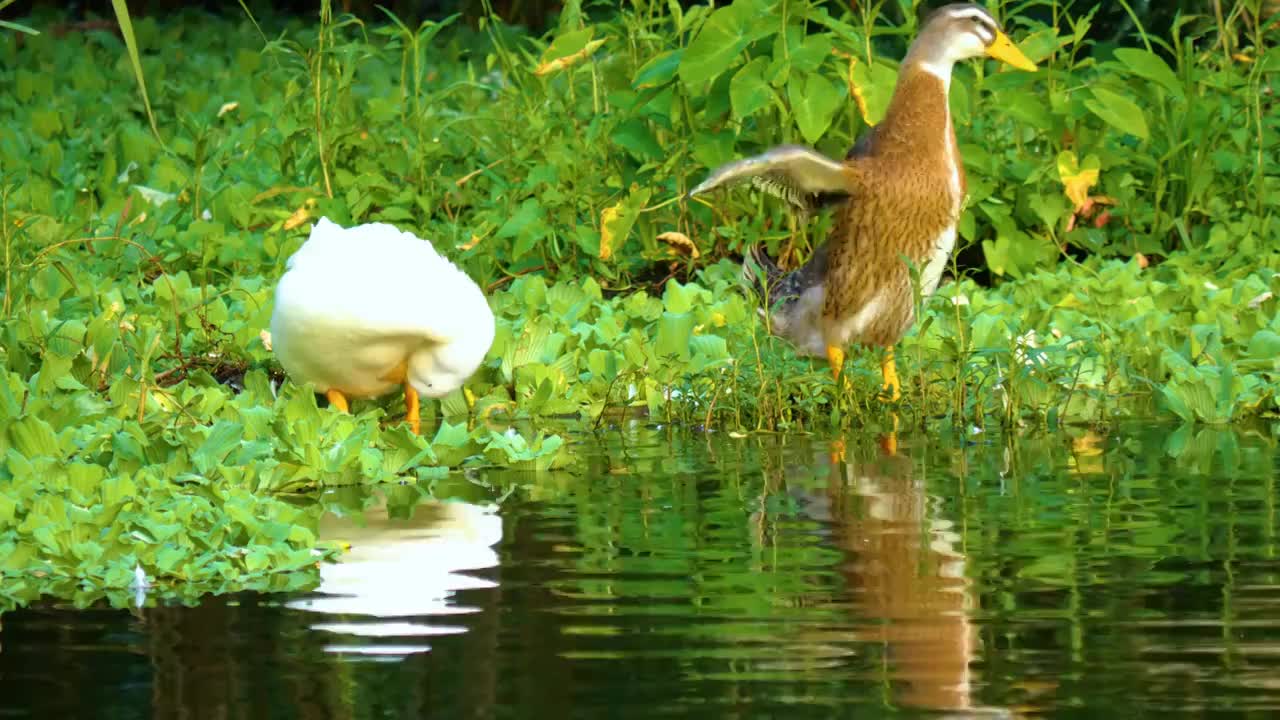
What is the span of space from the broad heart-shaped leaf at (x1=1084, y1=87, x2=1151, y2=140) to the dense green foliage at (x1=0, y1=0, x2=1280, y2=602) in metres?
0.01

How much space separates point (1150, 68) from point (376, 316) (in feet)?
12.6

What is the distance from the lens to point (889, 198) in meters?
6.53

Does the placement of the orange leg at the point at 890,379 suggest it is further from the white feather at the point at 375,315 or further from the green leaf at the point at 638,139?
the green leaf at the point at 638,139

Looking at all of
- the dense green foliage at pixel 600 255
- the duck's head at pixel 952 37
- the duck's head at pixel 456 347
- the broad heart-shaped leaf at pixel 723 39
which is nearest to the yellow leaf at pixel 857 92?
the dense green foliage at pixel 600 255

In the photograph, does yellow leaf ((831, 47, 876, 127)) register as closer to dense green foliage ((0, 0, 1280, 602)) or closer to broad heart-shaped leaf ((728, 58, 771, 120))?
dense green foliage ((0, 0, 1280, 602))

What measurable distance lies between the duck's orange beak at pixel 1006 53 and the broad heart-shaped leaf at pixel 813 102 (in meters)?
0.72

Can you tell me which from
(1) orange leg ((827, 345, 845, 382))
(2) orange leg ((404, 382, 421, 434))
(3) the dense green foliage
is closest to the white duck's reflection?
(3) the dense green foliage

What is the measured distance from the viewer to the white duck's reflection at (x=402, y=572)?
377cm

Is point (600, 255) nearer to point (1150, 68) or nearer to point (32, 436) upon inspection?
point (1150, 68)

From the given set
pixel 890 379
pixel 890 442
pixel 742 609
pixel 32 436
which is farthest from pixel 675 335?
pixel 742 609

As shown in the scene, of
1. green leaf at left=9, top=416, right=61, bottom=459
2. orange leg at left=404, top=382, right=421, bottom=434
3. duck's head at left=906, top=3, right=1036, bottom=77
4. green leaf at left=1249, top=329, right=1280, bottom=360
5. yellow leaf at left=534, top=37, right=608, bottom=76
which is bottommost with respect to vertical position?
green leaf at left=9, top=416, right=61, bottom=459

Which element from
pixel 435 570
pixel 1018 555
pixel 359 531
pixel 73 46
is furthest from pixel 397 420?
pixel 73 46

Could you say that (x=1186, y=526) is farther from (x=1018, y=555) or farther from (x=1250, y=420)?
(x=1250, y=420)

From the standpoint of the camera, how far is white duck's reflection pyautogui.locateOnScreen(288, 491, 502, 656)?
377 centimetres
